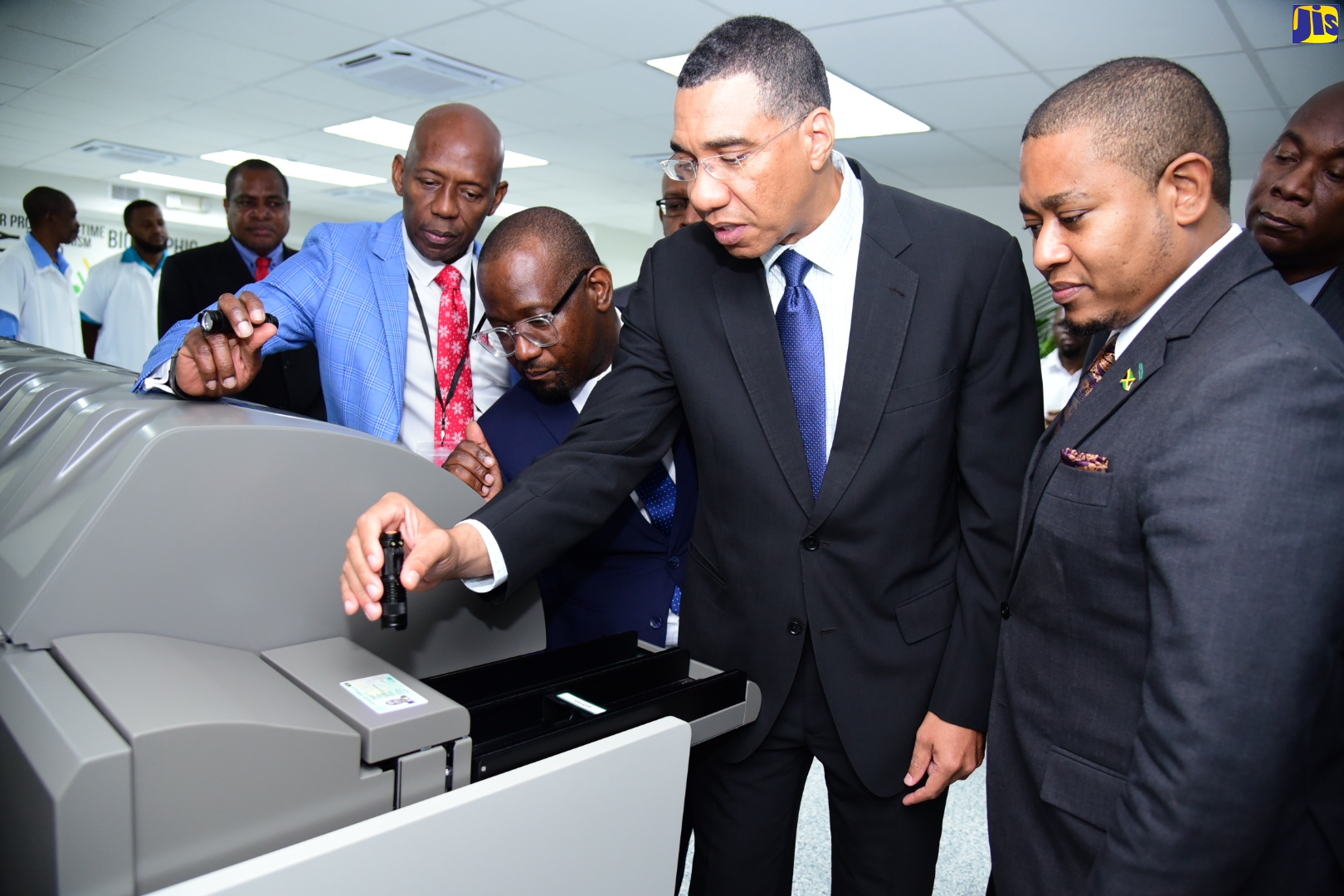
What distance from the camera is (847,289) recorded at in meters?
1.31

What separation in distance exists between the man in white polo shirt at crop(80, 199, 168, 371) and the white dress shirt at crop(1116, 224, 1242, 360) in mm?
5629

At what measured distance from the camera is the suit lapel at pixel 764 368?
1255 mm

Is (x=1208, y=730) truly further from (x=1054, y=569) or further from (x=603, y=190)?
(x=603, y=190)

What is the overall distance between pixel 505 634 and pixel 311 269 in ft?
3.16

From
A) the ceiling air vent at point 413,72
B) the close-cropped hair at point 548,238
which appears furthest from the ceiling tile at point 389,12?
the close-cropped hair at point 548,238

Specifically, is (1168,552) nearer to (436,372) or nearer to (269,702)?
(269,702)

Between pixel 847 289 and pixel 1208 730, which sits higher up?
pixel 847 289

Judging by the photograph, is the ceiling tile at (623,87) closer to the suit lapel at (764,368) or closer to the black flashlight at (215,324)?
the suit lapel at (764,368)

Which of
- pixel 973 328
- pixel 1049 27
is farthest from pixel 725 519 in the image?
pixel 1049 27

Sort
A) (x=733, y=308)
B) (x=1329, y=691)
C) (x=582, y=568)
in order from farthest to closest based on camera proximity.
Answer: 1. (x=582, y=568)
2. (x=733, y=308)
3. (x=1329, y=691)

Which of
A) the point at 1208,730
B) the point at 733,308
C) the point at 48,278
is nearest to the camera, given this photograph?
the point at 1208,730

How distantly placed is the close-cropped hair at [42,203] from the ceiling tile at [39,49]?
90 centimetres

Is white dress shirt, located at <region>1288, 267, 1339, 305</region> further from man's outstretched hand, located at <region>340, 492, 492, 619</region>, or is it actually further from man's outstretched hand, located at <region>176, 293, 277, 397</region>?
man's outstretched hand, located at <region>176, 293, 277, 397</region>

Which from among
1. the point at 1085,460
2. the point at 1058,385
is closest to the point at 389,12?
the point at 1058,385
